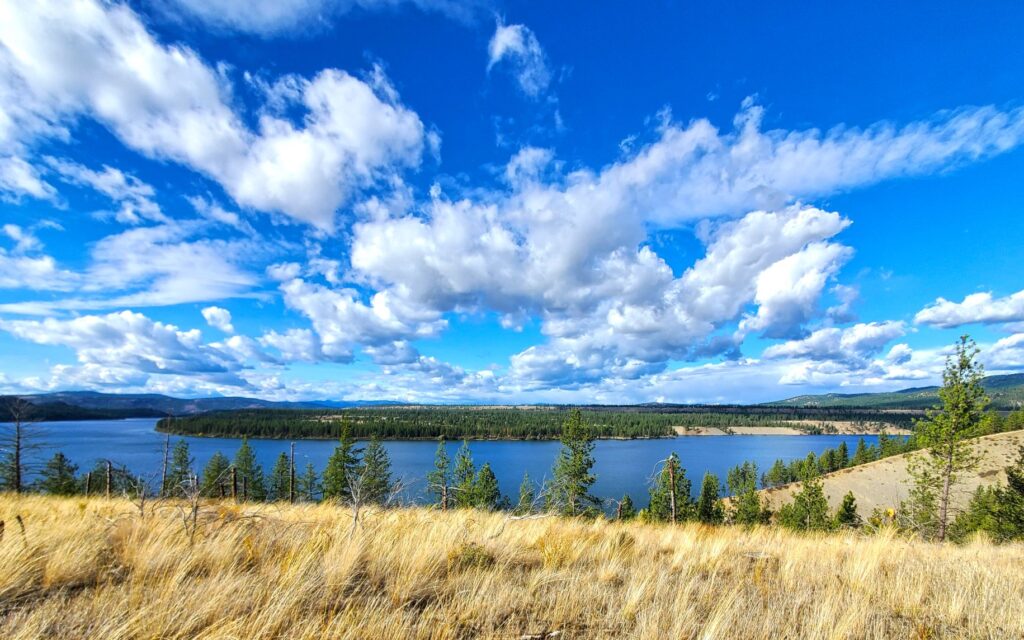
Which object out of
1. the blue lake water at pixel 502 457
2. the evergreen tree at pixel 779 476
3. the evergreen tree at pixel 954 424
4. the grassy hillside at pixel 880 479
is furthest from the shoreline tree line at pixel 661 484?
the evergreen tree at pixel 779 476

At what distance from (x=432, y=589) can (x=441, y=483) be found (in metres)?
13.8

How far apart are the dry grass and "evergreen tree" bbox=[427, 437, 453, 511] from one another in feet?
12.5

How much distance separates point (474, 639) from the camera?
267 cm

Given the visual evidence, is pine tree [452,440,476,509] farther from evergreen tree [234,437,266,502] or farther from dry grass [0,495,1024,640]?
dry grass [0,495,1024,640]

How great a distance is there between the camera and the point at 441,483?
53.9ft

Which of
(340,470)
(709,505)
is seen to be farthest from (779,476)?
(340,470)

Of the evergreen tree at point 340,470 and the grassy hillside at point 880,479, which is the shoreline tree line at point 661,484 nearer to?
the evergreen tree at point 340,470

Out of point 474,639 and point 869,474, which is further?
point 869,474

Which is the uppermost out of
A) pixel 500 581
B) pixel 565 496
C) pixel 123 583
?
pixel 123 583

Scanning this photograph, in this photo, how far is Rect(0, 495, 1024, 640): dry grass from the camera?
2.64 metres

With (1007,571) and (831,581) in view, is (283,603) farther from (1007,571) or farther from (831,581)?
(1007,571)

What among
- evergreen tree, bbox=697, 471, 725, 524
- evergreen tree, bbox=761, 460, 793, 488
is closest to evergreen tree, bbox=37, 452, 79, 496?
evergreen tree, bbox=697, 471, 725, 524

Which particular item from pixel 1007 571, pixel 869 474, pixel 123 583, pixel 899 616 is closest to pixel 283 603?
pixel 123 583

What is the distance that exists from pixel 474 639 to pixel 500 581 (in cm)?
102
